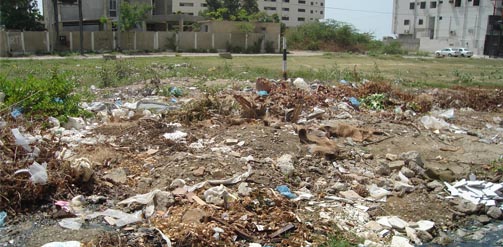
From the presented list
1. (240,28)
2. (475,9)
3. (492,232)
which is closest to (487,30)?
(475,9)

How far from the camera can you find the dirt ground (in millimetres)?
3615

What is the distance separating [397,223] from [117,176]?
8.64ft

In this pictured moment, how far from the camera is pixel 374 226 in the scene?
13.5 feet

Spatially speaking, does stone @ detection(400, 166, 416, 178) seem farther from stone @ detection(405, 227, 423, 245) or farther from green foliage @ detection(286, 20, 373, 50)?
green foliage @ detection(286, 20, 373, 50)

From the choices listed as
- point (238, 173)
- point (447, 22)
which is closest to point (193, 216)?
point (238, 173)

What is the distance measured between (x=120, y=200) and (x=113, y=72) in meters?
8.96

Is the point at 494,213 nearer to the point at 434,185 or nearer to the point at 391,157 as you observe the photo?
the point at 434,185

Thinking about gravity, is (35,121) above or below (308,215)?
above

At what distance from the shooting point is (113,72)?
40.8 ft

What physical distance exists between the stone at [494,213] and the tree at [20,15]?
31.2 metres

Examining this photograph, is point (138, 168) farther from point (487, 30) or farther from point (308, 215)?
point (487, 30)

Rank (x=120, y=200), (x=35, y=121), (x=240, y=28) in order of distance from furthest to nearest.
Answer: (x=240, y=28) → (x=35, y=121) → (x=120, y=200)

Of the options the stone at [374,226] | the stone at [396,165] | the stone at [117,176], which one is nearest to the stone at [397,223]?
the stone at [374,226]

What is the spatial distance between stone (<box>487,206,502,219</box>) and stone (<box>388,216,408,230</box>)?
105cm
